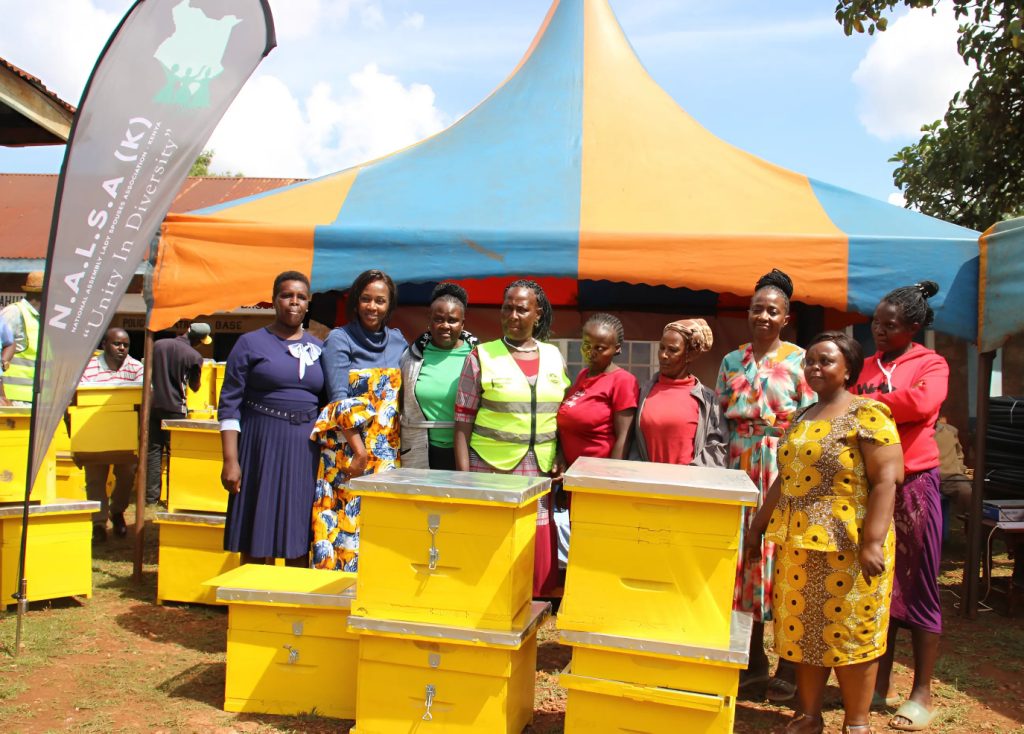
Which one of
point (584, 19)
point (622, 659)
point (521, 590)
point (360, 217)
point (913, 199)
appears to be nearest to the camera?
point (622, 659)

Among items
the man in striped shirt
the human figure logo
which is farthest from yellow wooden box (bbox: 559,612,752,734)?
the man in striped shirt

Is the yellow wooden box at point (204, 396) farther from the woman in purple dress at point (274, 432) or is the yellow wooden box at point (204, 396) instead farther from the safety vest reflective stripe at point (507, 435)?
the safety vest reflective stripe at point (507, 435)

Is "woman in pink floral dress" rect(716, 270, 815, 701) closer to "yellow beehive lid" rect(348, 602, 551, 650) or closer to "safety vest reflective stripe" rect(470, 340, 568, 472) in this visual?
"safety vest reflective stripe" rect(470, 340, 568, 472)

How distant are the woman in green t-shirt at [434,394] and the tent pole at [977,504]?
3.31 meters

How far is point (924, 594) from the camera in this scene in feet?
11.6

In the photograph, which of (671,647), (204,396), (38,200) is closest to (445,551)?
(671,647)

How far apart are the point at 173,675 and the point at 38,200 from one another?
15051 mm

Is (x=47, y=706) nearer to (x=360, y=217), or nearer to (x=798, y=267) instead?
(x=360, y=217)

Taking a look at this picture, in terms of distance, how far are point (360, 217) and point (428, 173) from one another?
80 centimetres

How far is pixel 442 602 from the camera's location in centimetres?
304

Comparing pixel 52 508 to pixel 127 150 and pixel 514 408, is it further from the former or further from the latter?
pixel 514 408

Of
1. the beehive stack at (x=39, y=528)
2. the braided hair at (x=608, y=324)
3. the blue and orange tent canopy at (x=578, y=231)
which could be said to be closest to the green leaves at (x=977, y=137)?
the blue and orange tent canopy at (x=578, y=231)

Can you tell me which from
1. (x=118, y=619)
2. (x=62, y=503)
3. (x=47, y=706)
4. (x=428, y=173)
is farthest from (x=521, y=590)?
(x=428, y=173)

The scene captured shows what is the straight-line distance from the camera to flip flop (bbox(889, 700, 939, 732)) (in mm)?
3533
